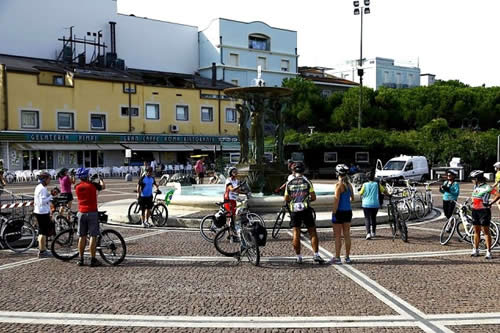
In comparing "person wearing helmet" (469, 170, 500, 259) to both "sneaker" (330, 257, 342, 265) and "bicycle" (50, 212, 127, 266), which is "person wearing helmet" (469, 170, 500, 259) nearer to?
"sneaker" (330, 257, 342, 265)

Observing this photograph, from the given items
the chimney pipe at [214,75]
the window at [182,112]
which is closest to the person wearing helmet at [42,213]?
the window at [182,112]

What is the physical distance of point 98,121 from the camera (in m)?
44.9

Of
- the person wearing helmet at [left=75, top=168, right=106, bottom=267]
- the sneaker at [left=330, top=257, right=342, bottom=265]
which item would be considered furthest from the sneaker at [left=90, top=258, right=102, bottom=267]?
the sneaker at [left=330, top=257, right=342, bottom=265]

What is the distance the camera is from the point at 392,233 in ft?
40.6

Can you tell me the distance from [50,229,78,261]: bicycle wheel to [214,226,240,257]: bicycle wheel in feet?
8.53

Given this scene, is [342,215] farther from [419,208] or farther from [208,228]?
[419,208]

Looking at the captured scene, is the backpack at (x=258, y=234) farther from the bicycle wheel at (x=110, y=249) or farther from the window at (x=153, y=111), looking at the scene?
the window at (x=153, y=111)

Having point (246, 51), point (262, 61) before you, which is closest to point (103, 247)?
point (246, 51)

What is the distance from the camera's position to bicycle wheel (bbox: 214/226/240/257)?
10.1 meters

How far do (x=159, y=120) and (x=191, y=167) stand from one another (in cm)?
557

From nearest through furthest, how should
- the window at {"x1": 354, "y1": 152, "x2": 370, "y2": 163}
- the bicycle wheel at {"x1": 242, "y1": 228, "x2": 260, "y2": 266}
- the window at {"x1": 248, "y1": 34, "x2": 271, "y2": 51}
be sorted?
1. the bicycle wheel at {"x1": 242, "y1": 228, "x2": 260, "y2": 266}
2. the window at {"x1": 354, "y1": 152, "x2": 370, "y2": 163}
3. the window at {"x1": 248, "y1": 34, "x2": 271, "y2": 51}

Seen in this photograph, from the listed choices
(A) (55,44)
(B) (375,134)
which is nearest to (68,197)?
(B) (375,134)

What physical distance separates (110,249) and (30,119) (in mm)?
35000

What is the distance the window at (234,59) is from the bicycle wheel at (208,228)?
50894 millimetres
